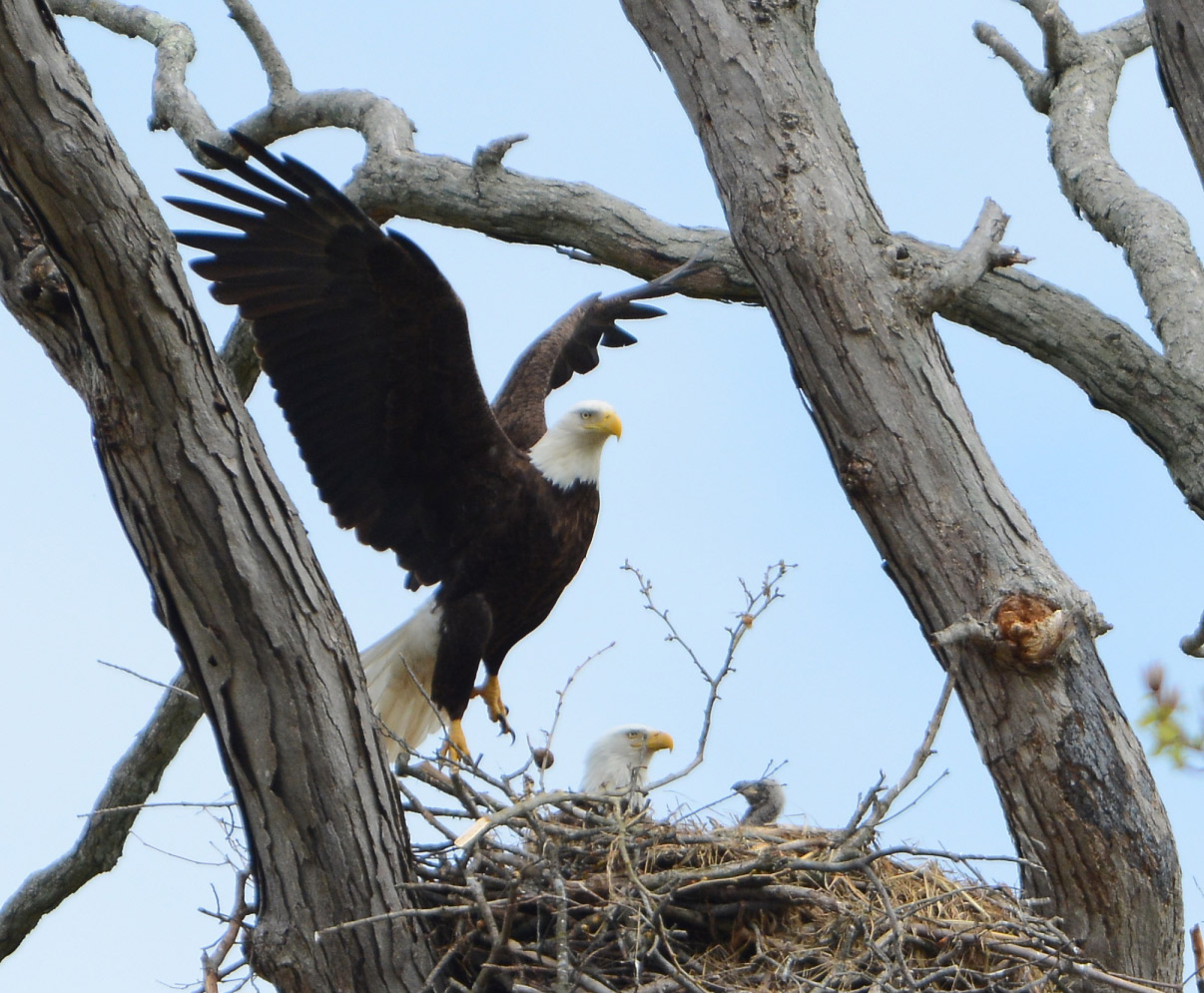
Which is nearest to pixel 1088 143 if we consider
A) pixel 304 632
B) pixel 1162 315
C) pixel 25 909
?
pixel 1162 315

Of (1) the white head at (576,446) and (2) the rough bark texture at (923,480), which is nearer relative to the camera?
(2) the rough bark texture at (923,480)

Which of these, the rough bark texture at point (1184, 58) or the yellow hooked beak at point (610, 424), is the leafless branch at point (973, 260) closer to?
the rough bark texture at point (1184, 58)

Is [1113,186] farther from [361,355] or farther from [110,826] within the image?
[110,826]

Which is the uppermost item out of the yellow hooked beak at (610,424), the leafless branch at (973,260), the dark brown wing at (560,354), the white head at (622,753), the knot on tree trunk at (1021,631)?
the dark brown wing at (560,354)

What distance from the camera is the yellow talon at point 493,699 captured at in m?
5.45

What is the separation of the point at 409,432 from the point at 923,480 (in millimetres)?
1848

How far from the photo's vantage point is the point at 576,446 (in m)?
5.15

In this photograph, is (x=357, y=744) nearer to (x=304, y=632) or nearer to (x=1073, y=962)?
(x=304, y=632)

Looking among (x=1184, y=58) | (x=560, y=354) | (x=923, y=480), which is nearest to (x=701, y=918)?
(x=923, y=480)

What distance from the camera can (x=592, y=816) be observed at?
3.27m

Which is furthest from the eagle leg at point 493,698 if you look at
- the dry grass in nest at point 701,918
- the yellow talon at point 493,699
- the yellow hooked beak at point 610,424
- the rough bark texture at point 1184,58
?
the rough bark texture at point 1184,58

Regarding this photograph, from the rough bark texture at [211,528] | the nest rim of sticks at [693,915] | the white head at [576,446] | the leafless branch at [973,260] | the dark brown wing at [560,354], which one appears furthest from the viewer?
the dark brown wing at [560,354]

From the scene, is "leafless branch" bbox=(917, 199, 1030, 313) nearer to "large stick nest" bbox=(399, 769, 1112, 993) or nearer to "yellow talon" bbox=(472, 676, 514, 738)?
"large stick nest" bbox=(399, 769, 1112, 993)

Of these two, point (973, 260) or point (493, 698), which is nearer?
point (973, 260)
